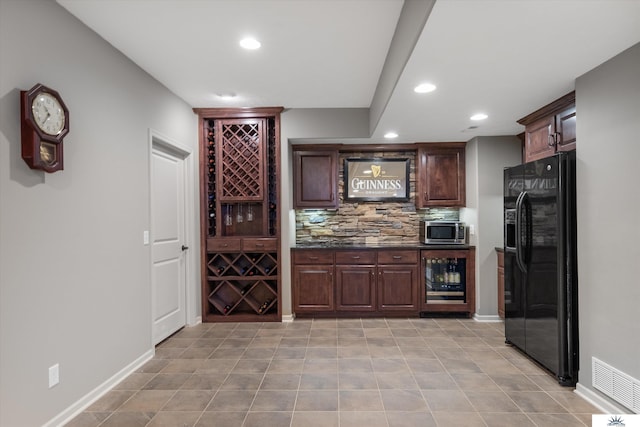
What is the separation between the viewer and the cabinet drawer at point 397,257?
13.9ft

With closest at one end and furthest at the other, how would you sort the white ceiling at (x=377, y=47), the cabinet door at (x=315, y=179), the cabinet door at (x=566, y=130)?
the white ceiling at (x=377, y=47)
the cabinet door at (x=566, y=130)
the cabinet door at (x=315, y=179)

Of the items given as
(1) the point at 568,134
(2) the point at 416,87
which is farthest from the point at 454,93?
(1) the point at 568,134

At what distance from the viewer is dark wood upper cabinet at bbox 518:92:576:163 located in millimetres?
2748

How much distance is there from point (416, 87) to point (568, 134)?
4.62ft

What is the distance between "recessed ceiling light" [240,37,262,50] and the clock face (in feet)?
4.27

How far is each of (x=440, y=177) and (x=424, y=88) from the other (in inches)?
86.8

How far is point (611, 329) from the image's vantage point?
2146 millimetres

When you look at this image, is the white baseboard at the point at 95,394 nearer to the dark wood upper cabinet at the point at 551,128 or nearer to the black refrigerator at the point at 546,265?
the black refrigerator at the point at 546,265

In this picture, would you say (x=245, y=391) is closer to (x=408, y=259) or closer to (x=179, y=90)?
(x=408, y=259)

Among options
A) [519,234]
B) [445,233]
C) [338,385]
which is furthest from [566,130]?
[338,385]

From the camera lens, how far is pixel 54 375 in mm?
2035

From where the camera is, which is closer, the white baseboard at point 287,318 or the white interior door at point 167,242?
the white interior door at point 167,242

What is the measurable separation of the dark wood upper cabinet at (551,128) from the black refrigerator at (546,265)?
0.32 meters
